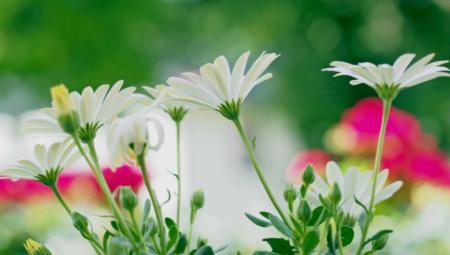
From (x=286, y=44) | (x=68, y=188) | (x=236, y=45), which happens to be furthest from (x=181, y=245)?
(x=236, y=45)

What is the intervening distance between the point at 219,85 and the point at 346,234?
0.09 meters

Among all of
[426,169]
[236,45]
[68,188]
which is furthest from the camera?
[236,45]

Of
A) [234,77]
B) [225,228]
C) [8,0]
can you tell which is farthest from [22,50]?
[234,77]

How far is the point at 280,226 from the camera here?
14.3 inches

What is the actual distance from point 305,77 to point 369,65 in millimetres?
4583

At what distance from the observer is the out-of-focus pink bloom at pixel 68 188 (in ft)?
5.47

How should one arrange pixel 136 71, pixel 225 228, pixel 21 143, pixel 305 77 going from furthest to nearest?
pixel 21 143 < pixel 305 77 < pixel 136 71 < pixel 225 228

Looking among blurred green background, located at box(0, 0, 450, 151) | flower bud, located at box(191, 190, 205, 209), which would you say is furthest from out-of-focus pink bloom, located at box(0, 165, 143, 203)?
blurred green background, located at box(0, 0, 450, 151)

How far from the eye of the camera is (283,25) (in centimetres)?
507

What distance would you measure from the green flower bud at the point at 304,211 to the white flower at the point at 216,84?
54 mm

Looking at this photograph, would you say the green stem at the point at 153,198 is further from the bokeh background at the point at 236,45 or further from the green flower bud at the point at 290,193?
the bokeh background at the point at 236,45

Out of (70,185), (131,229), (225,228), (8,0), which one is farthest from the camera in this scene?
(8,0)

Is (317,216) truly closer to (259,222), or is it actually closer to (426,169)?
(259,222)

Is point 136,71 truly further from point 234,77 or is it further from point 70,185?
point 234,77
